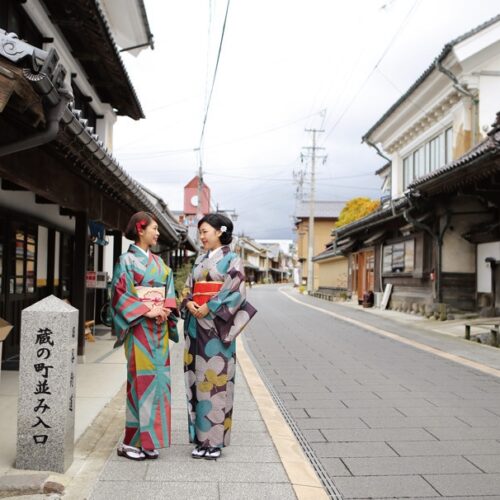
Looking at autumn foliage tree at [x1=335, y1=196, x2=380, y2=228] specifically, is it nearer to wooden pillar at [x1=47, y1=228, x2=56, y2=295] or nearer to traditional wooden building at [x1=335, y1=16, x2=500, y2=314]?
traditional wooden building at [x1=335, y1=16, x2=500, y2=314]

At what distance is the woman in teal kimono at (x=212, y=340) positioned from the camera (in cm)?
477

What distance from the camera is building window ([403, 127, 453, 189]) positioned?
68.8ft

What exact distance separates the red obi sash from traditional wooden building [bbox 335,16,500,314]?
397 inches

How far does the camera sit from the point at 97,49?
1111 centimetres

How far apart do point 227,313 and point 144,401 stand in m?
1.01

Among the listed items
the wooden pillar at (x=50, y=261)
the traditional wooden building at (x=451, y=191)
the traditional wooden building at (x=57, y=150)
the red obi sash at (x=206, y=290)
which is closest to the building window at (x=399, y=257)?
the traditional wooden building at (x=451, y=191)

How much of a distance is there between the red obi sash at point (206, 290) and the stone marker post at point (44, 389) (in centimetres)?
116

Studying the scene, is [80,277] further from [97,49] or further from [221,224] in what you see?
[221,224]

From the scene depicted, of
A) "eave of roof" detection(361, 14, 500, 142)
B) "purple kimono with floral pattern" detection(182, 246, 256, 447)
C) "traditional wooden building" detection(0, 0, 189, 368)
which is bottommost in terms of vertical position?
"purple kimono with floral pattern" detection(182, 246, 256, 447)

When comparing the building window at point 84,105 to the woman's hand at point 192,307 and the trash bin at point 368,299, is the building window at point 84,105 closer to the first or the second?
the woman's hand at point 192,307

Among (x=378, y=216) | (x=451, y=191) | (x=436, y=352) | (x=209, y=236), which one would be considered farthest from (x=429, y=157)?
(x=209, y=236)

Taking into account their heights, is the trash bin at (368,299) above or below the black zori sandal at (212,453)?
above

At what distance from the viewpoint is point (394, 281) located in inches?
966

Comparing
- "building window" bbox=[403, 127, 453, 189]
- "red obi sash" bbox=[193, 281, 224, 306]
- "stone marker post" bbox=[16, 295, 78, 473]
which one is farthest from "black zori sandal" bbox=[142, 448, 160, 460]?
"building window" bbox=[403, 127, 453, 189]
